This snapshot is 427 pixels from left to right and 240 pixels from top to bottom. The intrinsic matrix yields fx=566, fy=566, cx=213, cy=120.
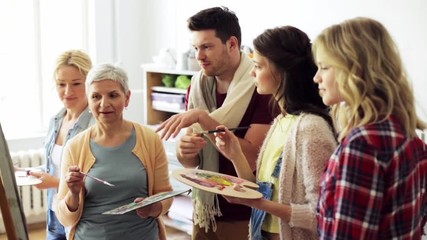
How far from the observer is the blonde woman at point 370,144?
3.99ft

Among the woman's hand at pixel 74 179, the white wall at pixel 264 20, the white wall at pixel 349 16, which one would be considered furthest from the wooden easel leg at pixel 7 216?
the white wall at pixel 349 16

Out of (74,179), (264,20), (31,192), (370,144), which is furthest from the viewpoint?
(31,192)

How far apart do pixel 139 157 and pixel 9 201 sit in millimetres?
596

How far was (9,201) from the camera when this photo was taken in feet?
4.46

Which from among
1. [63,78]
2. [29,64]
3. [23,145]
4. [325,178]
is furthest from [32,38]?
[325,178]

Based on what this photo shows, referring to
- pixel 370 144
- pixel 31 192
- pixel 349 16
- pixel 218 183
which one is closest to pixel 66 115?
pixel 218 183

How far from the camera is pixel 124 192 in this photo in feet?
6.12

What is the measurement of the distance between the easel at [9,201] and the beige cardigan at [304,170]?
70 cm

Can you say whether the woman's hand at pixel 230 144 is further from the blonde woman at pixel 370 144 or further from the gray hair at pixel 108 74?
the blonde woman at pixel 370 144

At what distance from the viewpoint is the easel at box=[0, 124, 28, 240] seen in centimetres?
134

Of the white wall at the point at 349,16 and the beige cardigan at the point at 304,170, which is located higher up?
the white wall at the point at 349,16

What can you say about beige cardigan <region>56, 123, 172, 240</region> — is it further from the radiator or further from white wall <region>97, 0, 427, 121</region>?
the radiator

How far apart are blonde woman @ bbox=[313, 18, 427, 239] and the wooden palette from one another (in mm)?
295

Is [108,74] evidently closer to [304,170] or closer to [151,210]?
[151,210]
